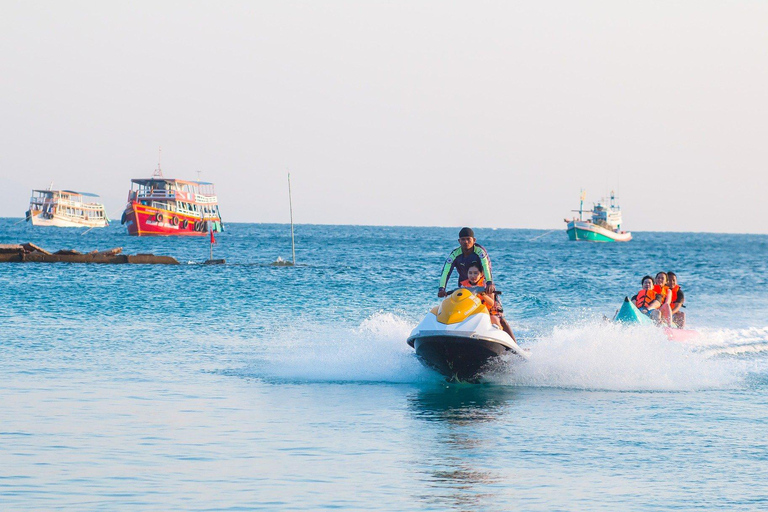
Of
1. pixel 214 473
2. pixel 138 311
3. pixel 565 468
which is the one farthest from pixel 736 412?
pixel 138 311

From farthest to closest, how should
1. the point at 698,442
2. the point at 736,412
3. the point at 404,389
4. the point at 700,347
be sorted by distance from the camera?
the point at 700,347
the point at 404,389
the point at 736,412
the point at 698,442

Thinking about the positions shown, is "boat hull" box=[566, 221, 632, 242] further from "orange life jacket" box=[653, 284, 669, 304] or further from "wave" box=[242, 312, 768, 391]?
"wave" box=[242, 312, 768, 391]

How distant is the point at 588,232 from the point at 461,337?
116 metres

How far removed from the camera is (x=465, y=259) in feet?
46.5

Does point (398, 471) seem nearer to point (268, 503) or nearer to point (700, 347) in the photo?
point (268, 503)

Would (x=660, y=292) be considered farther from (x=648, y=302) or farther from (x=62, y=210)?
(x=62, y=210)

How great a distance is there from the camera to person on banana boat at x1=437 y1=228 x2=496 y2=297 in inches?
544

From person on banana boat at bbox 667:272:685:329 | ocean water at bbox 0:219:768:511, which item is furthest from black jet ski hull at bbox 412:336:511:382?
person on banana boat at bbox 667:272:685:329

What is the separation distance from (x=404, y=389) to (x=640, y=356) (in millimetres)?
4044

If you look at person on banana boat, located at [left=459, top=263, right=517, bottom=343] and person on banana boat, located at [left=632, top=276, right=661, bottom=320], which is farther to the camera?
person on banana boat, located at [left=632, top=276, right=661, bottom=320]

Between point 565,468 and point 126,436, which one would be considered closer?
point 565,468

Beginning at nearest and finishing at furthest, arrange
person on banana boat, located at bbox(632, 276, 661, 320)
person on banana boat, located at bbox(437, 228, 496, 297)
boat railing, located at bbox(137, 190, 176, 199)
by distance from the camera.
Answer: person on banana boat, located at bbox(437, 228, 496, 297)
person on banana boat, located at bbox(632, 276, 661, 320)
boat railing, located at bbox(137, 190, 176, 199)

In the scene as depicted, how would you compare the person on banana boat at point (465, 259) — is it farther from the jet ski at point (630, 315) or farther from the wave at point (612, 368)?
the jet ski at point (630, 315)

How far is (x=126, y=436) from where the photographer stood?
10.3 m
